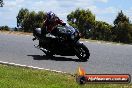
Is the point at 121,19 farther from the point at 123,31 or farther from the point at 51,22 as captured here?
the point at 51,22

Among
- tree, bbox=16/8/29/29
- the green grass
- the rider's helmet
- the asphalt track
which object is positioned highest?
the rider's helmet

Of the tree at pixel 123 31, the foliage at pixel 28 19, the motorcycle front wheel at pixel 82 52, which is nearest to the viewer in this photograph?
the motorcycle front wheel at pixel 82 52

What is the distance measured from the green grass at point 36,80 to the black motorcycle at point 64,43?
12.0 feet

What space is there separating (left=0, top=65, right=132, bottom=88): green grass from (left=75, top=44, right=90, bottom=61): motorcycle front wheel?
3518 millimetres

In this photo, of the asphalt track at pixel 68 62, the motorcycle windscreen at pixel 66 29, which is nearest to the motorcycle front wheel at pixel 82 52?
the asphalt track at pixel 68 62

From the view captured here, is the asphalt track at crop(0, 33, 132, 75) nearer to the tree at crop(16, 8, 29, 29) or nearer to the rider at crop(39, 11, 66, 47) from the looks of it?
the rider at crop(39, 11, 66, 47)

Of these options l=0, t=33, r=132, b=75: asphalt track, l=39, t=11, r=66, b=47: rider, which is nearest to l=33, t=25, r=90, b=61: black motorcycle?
l=39, t=11, r=66, b=47: rider

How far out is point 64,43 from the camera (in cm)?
1565

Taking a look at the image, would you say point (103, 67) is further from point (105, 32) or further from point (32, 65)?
point (105, 32)

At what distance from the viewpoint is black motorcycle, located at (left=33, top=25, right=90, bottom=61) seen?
15.4 meters

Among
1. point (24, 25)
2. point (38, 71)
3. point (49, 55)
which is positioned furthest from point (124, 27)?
point (38, 71)

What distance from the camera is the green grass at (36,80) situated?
9.58m

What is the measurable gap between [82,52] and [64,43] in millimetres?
738

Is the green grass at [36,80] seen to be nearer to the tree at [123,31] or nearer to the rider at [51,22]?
the rider at [51,22]
